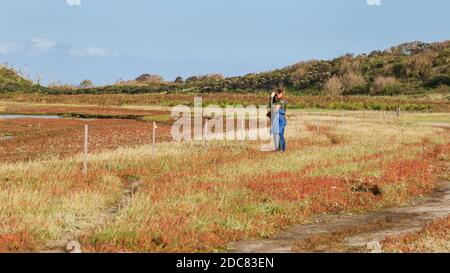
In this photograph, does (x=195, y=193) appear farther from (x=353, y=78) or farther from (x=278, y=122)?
(x=353, y=78)

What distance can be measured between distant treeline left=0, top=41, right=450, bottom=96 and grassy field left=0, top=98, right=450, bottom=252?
98.2 m

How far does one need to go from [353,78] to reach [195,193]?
12566 cm

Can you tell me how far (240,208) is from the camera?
45.6ft

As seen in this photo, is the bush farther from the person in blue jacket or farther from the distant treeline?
the person in blue jacket

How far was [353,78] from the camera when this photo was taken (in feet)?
448

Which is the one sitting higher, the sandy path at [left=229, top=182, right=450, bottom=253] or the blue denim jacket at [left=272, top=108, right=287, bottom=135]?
the blue denim jacket at [left=272, top=108, right=287, bottom=135]

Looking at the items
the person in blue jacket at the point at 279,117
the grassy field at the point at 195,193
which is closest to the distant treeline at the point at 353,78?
the person in blue jacket at the point at 279,117

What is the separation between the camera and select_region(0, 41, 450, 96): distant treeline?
12462 centimetres

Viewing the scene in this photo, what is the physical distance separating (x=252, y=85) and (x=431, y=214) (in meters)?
143

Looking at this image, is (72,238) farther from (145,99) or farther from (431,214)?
(145,99)

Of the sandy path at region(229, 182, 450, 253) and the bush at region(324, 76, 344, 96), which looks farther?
the bush at region(324, 76, 344, 96)

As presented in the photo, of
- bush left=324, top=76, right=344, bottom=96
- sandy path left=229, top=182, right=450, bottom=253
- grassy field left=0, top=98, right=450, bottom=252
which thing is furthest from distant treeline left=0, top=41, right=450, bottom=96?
sandy path left=229, top=182, right=450, bottom=253

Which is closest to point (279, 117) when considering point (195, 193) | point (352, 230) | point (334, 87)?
point (195, 193)
